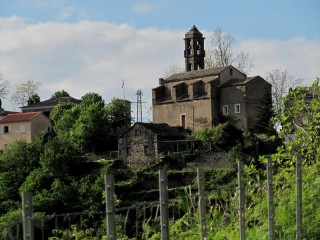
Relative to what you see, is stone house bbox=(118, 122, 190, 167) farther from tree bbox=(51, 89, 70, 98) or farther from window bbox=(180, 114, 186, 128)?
tree bbox=(51, 89, 70, 98)

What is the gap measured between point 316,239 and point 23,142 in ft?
147

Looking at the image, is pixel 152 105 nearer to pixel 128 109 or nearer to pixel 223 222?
pixel 128 109

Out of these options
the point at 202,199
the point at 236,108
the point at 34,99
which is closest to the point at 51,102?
the point at 34,99

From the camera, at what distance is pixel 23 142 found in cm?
5084

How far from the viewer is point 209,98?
51.8 meters

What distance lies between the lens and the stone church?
167ft

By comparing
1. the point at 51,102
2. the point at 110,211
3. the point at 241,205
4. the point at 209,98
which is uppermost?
the point at 51,102

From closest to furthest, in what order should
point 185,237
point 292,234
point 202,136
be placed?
point 185,237, point 292,234, point 202,136

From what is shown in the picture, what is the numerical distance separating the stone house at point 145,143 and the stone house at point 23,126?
1110 centimetres

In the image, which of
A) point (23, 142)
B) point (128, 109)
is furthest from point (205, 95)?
point (23, 142)

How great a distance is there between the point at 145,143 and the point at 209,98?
20.2ft

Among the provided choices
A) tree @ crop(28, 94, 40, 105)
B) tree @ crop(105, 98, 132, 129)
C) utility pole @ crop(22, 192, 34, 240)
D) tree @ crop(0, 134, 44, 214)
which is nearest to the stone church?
tree @ crop(105, 98, 132, 129)

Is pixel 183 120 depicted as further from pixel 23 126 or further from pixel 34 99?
pixel 34 99

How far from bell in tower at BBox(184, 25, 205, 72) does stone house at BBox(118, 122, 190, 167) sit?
33.4 ft
